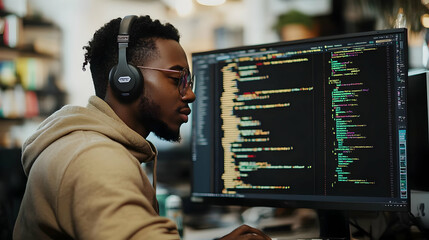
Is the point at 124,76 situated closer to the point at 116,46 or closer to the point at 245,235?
the point at 116,46

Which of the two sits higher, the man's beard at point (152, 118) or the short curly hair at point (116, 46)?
the short curly hair at point (116, 46)

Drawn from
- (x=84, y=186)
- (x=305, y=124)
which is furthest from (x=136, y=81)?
(x=305, y=124)

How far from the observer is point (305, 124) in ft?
3.53

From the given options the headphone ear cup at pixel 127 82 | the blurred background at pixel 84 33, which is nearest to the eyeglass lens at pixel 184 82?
the headphone ear cup at pixel 127 82

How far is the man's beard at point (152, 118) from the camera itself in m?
0.96

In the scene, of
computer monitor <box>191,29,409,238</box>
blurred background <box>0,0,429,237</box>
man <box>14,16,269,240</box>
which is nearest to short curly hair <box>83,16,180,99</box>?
man <box>14,16,269,240</box>

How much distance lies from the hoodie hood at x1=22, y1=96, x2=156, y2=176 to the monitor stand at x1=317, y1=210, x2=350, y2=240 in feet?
1.80

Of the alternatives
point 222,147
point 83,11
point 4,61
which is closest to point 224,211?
point 222,147

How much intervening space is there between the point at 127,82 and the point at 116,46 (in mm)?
134

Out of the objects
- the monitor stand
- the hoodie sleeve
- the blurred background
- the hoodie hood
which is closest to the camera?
the hoodie sleeve

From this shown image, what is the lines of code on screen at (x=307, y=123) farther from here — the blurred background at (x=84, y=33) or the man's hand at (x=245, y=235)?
the blurred background at (x=84, y=33)

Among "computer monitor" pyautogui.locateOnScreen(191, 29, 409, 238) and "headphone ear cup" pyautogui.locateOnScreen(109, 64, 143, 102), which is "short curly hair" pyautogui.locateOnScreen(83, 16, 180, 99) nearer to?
"headphone ear cup" pyautogui.locateOnScreen(109, 64, 143, 102)

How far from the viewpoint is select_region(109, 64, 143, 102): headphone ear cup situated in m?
0.92

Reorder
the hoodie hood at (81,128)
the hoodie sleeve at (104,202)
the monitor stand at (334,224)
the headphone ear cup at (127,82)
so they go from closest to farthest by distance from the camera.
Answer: the hoodie sleeve at (104,202) → the hoodie hood at (81,128) → the headphone ear cup at (127,82) → the monitor stand at (334,224)
